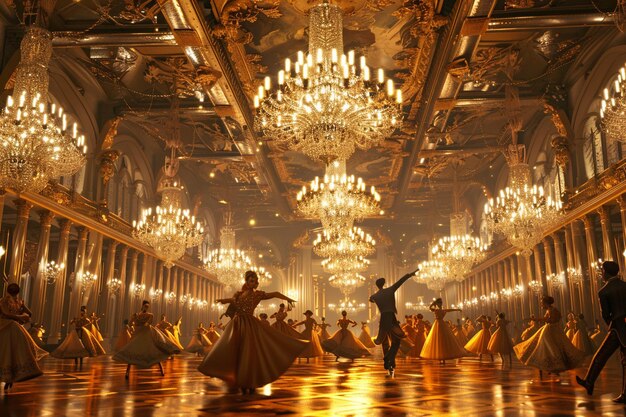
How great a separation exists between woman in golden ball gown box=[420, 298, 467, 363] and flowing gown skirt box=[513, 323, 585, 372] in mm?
4063

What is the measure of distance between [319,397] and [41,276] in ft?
39.4

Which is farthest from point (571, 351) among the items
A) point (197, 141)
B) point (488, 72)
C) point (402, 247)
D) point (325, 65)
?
point (402, 247)

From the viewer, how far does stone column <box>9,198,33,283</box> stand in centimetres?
1403

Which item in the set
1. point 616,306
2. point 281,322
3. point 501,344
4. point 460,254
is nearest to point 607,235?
point 501,344

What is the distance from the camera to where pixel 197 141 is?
21.5 metres

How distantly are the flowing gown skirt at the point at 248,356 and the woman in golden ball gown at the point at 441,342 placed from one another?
21.3 feet

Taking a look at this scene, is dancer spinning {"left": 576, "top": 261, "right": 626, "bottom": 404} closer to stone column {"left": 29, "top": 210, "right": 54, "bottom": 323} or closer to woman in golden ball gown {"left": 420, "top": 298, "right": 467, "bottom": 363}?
woman in golden ball gown {"left": 420, "top": 298, "right": 467, "bottom": 363}

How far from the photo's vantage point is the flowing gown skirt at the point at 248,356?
658 centimetres

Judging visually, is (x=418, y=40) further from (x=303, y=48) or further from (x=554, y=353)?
(x=554, y=353)

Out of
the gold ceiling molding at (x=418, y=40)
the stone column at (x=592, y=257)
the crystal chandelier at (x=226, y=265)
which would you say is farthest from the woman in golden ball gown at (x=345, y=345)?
the crystal chandelier at (x=226, y=265)

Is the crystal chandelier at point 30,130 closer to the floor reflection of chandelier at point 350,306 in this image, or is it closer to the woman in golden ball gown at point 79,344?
the woman in golden ball gown at point 79,344

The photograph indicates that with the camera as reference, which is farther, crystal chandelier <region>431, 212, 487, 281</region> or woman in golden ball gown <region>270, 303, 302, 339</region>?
crystal chandelier <region>431, 212, 487, 281</region>

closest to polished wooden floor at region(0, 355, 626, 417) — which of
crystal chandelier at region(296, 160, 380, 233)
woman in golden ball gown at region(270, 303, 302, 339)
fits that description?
woman in golden ball gown at region(270, 303, 302, 339)

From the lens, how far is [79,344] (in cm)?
1223
